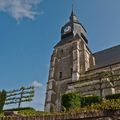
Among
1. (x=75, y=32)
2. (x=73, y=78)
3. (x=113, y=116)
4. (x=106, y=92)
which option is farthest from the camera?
(x=75, y=32)

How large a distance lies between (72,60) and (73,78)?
205 inches

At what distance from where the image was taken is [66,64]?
144 ft

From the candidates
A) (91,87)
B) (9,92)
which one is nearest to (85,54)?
(91,87)

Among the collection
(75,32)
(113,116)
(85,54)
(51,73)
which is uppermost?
(75,32)

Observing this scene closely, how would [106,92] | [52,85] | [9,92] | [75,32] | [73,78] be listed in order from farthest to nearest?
1. [75,32]
2. [52,85]
3. [73,78]
4. [9,92]
5. [106,92]

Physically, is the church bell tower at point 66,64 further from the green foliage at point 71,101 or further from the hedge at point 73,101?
the green foliage at point 71,101

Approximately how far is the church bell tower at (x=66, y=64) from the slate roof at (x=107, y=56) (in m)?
1.56

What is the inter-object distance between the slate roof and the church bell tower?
1561 mm

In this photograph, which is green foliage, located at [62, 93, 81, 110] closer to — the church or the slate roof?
the church

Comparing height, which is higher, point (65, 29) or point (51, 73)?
point (65, 29)

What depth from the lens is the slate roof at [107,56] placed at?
39.1 meters

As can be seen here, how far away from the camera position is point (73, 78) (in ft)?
128

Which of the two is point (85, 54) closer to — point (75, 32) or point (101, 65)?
point (101, 65)

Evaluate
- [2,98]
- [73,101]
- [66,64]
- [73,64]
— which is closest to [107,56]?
[73,64]
